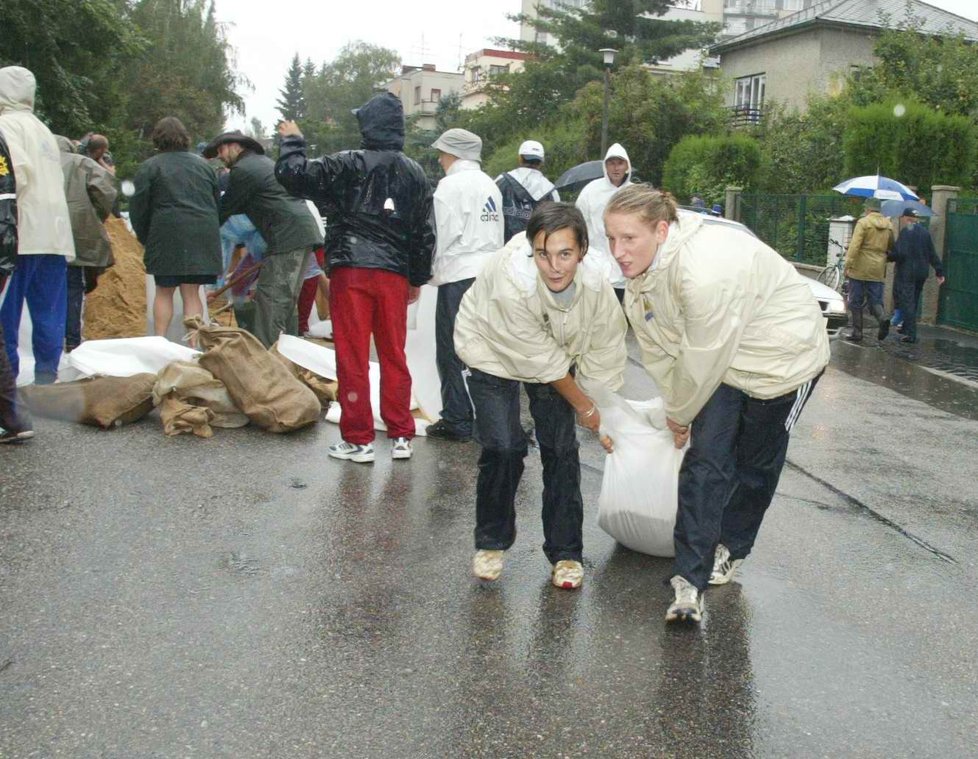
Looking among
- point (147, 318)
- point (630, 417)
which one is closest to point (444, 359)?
point (630, 417)

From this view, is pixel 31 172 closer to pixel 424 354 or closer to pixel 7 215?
pixel 7 215

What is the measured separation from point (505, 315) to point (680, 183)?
979 inches

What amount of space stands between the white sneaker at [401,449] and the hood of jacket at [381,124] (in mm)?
1631

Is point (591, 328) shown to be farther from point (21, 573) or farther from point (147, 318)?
point (147, 318)

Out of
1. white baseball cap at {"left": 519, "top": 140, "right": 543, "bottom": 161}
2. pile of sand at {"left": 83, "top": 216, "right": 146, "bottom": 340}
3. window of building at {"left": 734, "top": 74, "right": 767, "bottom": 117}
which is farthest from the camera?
window of building at {"left": 734, "top": 74, "right": 767, "bottom": 117}

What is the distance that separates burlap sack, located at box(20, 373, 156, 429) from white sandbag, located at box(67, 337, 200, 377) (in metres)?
0.14

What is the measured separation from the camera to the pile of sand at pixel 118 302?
382 inches

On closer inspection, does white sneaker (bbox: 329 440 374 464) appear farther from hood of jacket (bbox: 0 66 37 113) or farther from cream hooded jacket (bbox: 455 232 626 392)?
hood of jacket (bbox: 0 66 37 113)

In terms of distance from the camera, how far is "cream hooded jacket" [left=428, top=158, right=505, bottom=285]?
6785 mm

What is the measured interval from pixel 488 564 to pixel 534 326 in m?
0.99

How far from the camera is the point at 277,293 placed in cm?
812

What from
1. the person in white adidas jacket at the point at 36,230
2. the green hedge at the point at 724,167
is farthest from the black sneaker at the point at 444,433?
the green hedge at the point at 724,167

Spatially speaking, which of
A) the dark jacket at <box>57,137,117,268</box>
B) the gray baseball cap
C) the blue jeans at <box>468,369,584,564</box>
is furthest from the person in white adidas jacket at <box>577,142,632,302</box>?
the blue jeans at <box>468,369,584,564</box>

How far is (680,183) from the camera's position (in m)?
28.2
